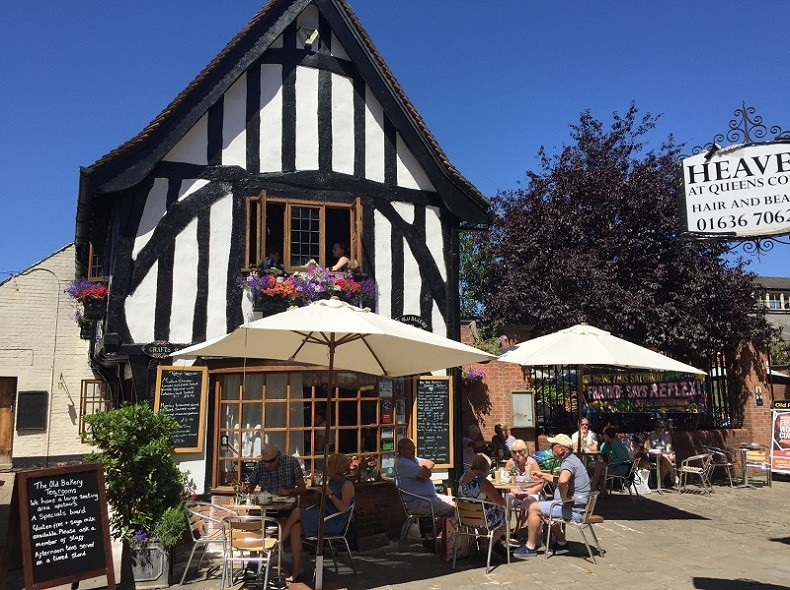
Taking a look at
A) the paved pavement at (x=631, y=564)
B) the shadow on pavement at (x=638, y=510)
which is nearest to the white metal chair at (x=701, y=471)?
the shadow on pavement at (x=638, y=510)

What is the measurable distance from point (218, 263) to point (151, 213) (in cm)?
105

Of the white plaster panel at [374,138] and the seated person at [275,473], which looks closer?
the seated person at [275,473]

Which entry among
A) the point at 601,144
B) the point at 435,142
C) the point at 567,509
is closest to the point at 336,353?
the point at 567,509

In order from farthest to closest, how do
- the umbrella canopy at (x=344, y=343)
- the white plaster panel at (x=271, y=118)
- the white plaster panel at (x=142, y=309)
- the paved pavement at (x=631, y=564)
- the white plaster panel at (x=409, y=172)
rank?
the white plaster panel at (x=409, y=172)
the white plaster panel at (x=271, y=118)
the white plaster panel at (x=142, y=309)
the paved pavement at (x=631, y=564)
the umbrella canopy at (x=344, y=343)

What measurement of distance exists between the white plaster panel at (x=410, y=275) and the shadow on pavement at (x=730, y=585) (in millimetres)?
5049

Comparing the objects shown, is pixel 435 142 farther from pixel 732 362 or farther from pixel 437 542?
pixel 732 362

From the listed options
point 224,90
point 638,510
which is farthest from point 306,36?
point 638,510

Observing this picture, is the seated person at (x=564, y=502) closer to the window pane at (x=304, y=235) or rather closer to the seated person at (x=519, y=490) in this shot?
the seated person at (x=519, y=490)

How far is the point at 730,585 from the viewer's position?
6.01 m

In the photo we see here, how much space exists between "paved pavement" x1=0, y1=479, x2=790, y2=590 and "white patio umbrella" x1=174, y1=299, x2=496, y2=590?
3.93 feet

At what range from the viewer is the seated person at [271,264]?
8961mm

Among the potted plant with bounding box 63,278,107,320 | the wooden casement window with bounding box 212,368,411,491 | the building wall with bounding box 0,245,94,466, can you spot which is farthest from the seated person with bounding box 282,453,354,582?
the building wall with bounding box 0,245,94,466

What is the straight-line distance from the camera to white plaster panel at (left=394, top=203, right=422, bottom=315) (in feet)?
32.3

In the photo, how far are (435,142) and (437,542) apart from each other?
5710 millimetres
